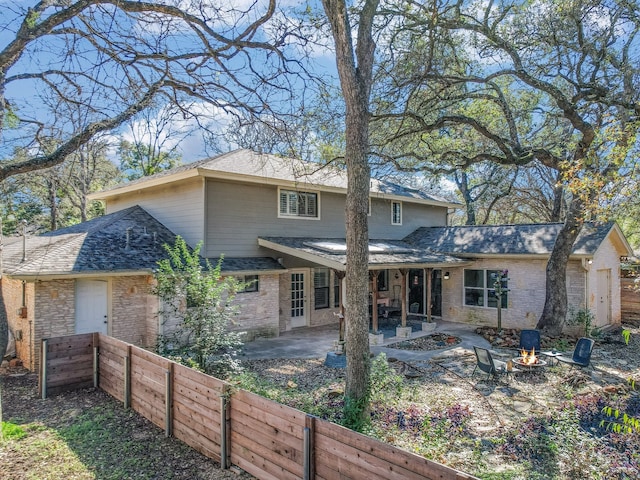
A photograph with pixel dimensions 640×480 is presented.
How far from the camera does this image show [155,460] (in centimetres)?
556

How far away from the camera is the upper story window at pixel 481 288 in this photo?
1502cm

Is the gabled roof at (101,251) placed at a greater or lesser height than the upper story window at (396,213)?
lesser

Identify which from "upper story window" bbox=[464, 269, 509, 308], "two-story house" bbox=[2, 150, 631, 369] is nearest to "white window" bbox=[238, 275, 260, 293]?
"two-story house" bbox=[2, 150, 631, 369]

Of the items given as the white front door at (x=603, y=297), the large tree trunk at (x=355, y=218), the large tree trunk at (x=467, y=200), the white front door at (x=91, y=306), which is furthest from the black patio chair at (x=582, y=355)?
the large tree trunk at (x=467, y=200)

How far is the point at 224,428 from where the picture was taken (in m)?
5.29

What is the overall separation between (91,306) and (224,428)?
726cm

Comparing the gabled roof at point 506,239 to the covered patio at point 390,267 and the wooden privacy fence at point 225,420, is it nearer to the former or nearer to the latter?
the covered patio at point 390,267

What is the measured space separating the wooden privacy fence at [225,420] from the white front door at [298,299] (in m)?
7.17

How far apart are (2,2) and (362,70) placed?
4791mm

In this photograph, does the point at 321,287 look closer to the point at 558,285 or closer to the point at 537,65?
the point at 558,285

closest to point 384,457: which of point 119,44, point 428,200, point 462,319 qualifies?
point 119,44

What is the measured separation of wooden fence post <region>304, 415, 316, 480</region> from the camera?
423cm

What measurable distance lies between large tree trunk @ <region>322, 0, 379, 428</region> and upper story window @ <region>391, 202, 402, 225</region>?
12633mm

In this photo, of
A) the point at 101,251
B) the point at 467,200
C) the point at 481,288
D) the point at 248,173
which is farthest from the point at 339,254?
the point at 467,200
